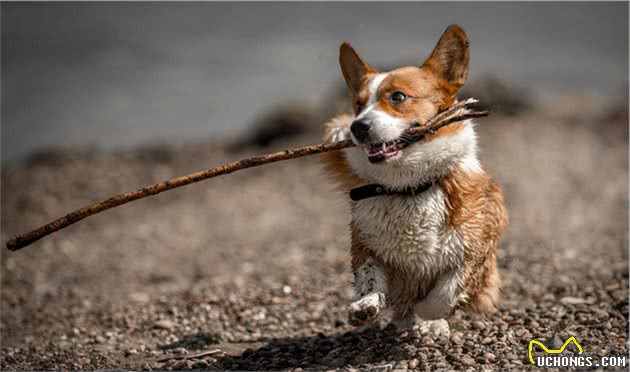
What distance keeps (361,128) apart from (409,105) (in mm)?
405

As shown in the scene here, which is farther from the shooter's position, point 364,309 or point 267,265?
point 267,265

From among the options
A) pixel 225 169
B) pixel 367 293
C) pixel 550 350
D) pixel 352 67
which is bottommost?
pixel 550 350

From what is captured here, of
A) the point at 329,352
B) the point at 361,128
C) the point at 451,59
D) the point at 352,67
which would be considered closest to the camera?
the point at 361,128

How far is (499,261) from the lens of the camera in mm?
7043

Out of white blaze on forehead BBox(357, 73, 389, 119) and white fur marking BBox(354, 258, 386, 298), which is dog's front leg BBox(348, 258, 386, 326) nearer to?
white fur marking BBox(354, 258, 386, 298)

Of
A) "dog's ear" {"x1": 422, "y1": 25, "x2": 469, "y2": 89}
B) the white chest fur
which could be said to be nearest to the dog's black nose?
the white chest fur

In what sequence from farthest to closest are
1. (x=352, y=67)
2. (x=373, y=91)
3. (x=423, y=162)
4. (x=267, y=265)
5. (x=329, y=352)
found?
1. (x=267, y=265)
2. (x=329, y=352)
3. (x=352, y=67)
4. (x=373, y=91)
5. (x=423, y=162)

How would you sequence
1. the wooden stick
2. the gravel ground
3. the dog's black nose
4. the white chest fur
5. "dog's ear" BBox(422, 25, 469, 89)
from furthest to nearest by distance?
the gravel ground < "dog's ear" BBox(422, 25, 469, 89) < the white chest fur < the wooden stick < the dog's black nose

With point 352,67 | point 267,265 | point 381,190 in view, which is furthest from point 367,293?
point 267,265

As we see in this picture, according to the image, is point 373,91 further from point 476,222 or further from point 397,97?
point 476,222

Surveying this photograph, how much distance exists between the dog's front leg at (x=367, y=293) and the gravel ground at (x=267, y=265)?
0.42 m

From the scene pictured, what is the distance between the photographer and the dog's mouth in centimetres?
390

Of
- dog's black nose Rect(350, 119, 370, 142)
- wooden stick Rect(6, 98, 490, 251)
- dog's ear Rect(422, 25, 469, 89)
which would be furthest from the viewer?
dog's ear Rect(422, 25, 469, 89)

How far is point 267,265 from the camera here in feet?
25.8
